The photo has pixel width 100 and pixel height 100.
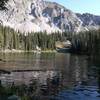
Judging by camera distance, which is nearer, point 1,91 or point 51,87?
point 1,91

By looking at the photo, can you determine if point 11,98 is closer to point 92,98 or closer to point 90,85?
point 92,98

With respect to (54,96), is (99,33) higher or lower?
higher

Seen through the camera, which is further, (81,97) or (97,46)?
(97,46)

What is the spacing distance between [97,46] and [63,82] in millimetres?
126861

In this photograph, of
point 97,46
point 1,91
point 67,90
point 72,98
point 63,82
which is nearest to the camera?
point 1,91

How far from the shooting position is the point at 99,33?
187m

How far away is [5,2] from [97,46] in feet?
501

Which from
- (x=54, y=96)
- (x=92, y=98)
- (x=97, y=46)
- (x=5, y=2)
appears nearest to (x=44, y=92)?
(x=54, y=96)

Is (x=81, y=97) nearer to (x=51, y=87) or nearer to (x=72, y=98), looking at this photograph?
(x=72, y=98)

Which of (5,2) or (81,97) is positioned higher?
(5,2)

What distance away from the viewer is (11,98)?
94.5 ft

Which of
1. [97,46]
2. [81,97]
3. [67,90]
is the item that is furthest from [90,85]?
[97,46]

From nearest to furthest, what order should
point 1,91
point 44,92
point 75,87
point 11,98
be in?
point 11,98 < point 1,91 < point 44,92 < point 75,87

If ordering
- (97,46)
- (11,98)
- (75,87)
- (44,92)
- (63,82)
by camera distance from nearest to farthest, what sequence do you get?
(11,98), (44,92), (75,87), (63,82), (97,46)
